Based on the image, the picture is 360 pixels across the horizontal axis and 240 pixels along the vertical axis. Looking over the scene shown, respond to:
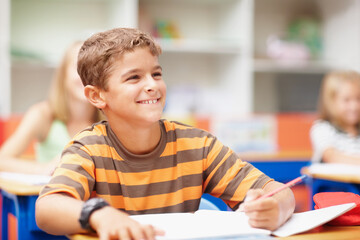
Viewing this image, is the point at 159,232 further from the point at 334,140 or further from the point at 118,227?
the point at 334,140

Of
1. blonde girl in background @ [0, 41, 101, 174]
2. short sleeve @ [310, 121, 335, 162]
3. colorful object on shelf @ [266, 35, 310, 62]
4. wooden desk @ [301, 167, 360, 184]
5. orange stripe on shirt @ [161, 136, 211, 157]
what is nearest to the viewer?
orange stripe on shirt @ [161, 136, 211, 157]

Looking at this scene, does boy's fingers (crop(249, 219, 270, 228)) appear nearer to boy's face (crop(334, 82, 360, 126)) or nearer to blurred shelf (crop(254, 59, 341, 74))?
boy's face (crop(334, 82, 360, 126))

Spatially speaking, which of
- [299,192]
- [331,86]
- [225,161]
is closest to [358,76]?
[331,86]

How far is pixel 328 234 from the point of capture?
34.7 inches

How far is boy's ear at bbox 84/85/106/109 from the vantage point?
1174 millimetres

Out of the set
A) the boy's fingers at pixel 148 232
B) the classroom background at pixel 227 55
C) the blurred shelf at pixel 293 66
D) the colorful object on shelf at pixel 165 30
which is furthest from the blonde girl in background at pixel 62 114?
the blurred shelf at pixel 293 66

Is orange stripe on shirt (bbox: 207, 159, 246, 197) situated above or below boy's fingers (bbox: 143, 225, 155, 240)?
below

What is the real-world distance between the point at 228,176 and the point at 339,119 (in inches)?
68.6

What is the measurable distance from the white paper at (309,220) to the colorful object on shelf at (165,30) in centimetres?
282

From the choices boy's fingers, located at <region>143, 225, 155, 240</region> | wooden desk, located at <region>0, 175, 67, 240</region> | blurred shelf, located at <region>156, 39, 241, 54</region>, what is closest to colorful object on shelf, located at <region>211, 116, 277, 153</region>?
blurred shelf, located at <region>156, 39, 241, 54</region>

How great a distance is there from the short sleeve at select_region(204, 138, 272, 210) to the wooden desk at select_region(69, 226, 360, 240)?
0.24 metres

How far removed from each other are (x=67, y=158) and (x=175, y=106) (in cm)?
277

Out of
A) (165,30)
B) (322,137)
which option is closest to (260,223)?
(322,137)

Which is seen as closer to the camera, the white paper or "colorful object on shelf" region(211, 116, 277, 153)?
the white paper
